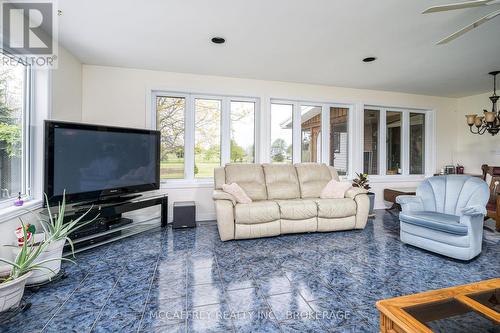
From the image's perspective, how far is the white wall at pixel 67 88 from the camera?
9.57ft

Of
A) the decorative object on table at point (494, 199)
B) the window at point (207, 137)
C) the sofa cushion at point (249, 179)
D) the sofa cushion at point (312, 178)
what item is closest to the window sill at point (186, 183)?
the window at point (207, 137)

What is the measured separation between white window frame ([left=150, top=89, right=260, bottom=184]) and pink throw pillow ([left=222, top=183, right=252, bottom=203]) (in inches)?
33.8

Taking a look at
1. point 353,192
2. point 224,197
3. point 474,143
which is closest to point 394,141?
point 474,143

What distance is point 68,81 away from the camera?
10.5 ft

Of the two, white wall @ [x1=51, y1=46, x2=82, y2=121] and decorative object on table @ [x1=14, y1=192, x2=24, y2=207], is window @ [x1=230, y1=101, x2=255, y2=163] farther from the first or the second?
decorative object on table @ [x1=14, y1=192, x2=24, y2=207]

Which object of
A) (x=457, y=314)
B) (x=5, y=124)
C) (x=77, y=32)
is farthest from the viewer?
(x=77, y=32)

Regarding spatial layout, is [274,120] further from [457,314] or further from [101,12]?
[457,314]

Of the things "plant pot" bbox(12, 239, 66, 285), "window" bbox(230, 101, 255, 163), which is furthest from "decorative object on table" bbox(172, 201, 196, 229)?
"plant pot" bbox(12, 239, 66, 285)

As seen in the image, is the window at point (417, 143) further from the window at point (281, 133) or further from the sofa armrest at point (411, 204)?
the window at point (281, 133)

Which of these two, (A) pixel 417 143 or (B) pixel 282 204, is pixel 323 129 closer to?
(B) pixel 282 204

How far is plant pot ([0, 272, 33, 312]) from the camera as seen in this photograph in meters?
1.58

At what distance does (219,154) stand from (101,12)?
256 centimetres

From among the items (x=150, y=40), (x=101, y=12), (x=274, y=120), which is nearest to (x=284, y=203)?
(x=274, y=120)

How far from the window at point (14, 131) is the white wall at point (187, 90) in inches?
44.1
